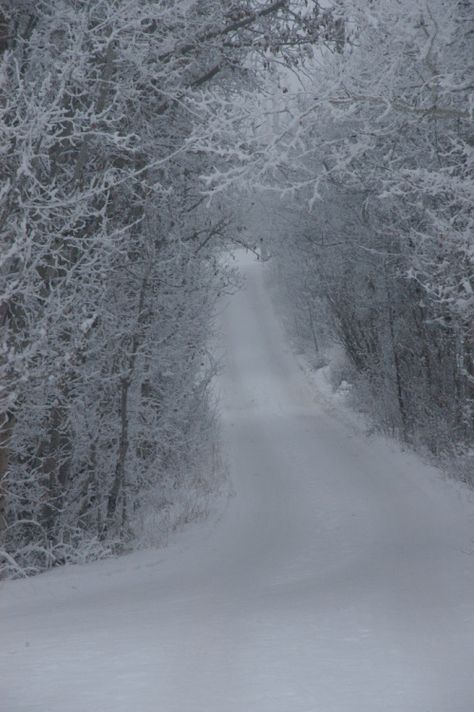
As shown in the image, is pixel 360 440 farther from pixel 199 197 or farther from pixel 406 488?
pixel 199 197

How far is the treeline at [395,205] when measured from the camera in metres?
7.56

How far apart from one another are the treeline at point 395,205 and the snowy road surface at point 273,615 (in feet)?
7.96

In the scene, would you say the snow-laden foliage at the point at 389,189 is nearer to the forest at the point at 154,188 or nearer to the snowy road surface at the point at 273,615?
the forest at the point at 154,188

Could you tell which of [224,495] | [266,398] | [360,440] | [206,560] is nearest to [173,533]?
[206,560]

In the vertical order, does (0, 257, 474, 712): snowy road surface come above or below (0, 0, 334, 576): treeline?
below

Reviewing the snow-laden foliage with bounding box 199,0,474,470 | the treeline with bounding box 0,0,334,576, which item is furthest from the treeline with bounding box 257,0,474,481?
the treeline with bounding box 0,0,334,576

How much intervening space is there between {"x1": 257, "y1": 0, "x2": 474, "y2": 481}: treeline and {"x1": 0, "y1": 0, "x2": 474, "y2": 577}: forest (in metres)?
0.06

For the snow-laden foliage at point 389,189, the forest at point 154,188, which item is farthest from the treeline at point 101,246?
the snow-laden foliage at point 389,189

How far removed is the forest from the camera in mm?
7605

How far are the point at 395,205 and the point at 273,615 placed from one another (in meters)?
9.42

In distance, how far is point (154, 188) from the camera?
8.93 meters

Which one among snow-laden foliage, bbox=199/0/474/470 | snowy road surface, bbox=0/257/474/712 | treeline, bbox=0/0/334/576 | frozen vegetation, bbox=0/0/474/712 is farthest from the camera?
treeline, bbox=0/0/334/576

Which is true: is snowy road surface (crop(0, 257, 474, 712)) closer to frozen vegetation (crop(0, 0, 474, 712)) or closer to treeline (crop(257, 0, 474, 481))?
frozen vegetation (crop(0, 0, 474, 712))

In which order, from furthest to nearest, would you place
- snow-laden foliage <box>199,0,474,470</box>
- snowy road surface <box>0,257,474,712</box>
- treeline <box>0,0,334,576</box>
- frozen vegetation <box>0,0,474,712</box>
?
treeline <box>0,0,334,576</box> → snow-laden foliage <box>199,0,474,470</box> → frozen vegetation <box>0,0,474,712</box> → snowy road surface <box>0,257,474,712</box>
